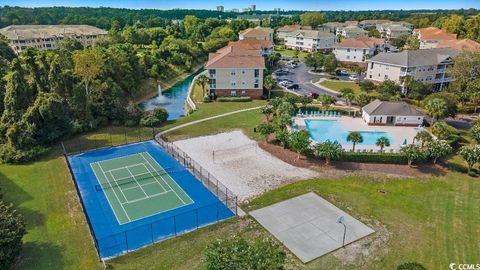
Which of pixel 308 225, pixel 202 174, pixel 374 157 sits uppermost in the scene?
pixel 374 157

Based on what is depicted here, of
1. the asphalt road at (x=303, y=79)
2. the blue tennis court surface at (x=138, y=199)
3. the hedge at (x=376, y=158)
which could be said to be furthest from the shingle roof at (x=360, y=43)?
the blue tennis court surface at (x=138, y=199)

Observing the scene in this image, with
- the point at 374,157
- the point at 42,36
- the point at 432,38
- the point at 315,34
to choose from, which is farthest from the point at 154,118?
the point at 432,38

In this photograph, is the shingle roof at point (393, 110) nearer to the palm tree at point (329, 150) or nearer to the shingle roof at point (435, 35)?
the palm tree at point (329, 150)

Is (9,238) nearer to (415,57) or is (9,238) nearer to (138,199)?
(138,199)

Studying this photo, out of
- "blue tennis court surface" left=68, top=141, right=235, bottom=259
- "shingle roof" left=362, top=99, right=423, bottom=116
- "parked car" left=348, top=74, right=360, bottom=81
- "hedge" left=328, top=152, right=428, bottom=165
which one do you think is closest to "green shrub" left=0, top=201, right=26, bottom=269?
"blue tennis court surface" left=68, top=141, right=235, bottom=259

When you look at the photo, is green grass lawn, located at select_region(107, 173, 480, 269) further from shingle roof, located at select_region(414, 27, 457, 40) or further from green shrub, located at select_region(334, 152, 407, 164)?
shingle roof, located at select_region(414, 27, 457, 40)

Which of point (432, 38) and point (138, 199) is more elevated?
point (432, 38)
